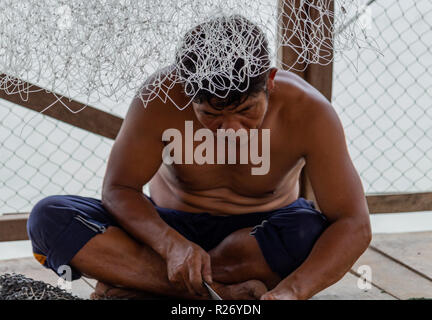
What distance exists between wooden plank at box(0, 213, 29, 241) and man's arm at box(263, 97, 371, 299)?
988 millimetres

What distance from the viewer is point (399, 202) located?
248 cm

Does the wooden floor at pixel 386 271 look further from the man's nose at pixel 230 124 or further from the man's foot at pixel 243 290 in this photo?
the man's nose at pixel 230 124

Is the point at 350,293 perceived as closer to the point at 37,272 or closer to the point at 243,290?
the point at 243,290

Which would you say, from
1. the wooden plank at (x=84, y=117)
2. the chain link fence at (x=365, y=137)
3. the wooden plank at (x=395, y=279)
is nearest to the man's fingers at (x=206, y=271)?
the wooden plank at (x=395, y=279)

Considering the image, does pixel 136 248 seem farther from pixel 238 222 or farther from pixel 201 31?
pixel 201 31

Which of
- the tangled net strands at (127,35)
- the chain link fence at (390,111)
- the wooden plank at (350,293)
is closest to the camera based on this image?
the tangled net strands at (127,35)

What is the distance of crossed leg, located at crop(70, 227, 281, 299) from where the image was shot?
Answer: 1.69 m

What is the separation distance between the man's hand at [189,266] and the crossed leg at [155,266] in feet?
0.40

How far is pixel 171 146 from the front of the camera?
1724 millimetres

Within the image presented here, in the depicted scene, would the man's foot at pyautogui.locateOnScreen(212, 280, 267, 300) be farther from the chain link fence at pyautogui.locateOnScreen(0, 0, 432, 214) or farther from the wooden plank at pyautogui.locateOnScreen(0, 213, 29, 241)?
the chain link fence at pyautogui.locateOnScreen(0, 0, 432, 214)

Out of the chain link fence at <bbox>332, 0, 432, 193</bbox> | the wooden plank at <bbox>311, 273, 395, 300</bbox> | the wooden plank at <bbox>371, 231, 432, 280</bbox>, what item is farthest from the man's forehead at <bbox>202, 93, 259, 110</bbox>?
the chain link fence at <bbox>332, 0, 432, 193</bbox>

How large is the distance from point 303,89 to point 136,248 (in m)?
0.53

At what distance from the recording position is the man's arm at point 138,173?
1.66 meters
